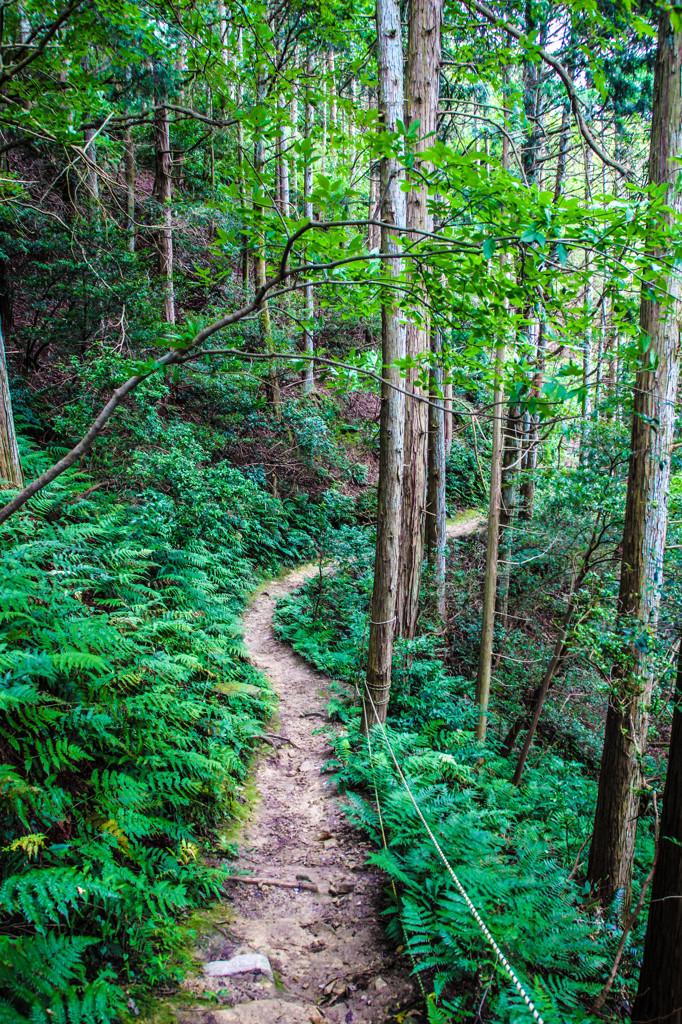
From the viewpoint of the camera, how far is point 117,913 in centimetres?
247

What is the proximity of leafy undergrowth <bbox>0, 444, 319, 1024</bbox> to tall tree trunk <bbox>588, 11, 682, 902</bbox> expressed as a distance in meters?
3.44

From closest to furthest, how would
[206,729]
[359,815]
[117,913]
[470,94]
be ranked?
[117,913] → [359,815] → [206,729] → [470,94]

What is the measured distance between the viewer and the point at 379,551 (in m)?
4.77

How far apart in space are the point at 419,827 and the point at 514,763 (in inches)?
174

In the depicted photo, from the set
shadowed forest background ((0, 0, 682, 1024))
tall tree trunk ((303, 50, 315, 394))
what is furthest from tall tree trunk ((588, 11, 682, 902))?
tall tree trunk ((303, 50, 315, 394))

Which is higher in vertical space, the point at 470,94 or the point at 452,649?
the point at 470,94

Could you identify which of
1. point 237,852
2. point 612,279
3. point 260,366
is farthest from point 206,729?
point 260,366

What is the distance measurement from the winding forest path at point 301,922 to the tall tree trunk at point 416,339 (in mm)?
2574

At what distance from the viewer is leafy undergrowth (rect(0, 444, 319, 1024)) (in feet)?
7.23

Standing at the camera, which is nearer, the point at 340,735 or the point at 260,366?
the point at 340,735

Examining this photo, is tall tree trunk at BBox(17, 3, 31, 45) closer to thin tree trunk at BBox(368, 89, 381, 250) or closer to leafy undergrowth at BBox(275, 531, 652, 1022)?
thin tree trunk at BBox(368, 89, 381, 250)

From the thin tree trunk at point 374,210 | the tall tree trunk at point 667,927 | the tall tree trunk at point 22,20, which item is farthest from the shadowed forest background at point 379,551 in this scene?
the thin tree trunk at point 374,210

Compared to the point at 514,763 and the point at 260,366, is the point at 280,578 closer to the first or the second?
the point at 260,366

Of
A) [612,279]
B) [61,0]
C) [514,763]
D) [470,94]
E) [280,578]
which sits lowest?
[514,763]
